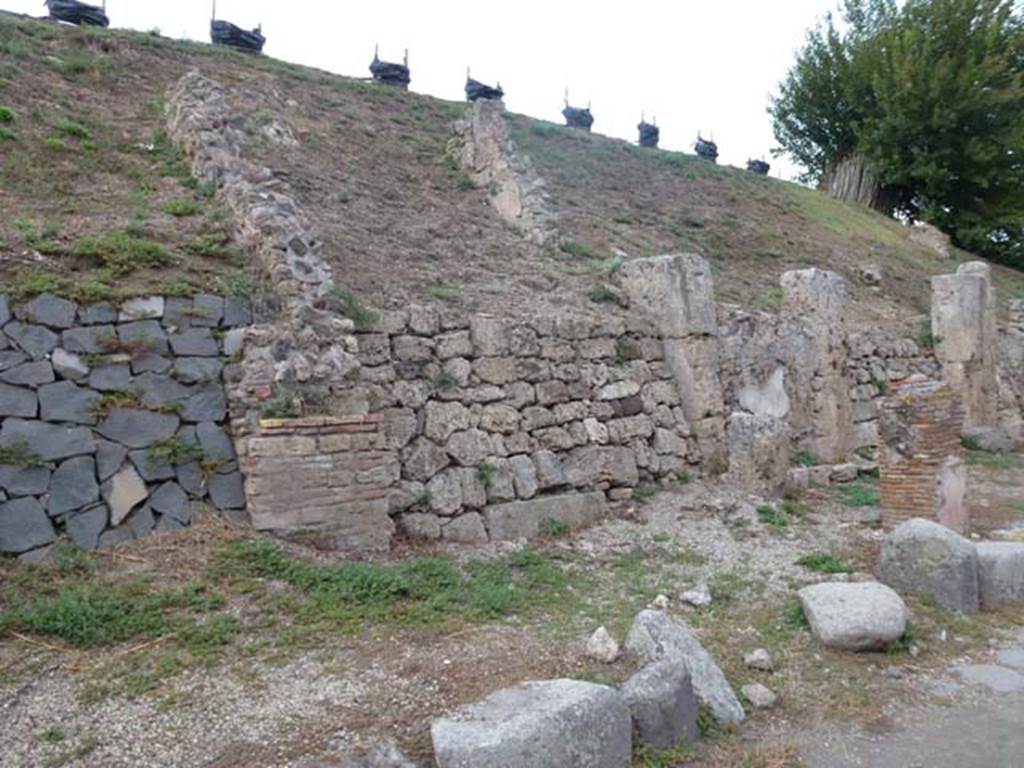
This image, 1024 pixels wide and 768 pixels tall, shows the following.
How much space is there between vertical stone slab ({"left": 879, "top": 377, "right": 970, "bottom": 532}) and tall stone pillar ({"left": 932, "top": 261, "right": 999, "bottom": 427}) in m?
6.80

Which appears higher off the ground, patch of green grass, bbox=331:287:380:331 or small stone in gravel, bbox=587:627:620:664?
patch of green grass, bbox=331:287:380:331

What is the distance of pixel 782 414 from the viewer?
11.0m

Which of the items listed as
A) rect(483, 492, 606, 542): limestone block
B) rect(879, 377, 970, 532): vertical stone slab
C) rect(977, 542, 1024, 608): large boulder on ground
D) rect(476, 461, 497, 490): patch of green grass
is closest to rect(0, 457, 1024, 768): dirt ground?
rect(977, 542, 1024, 608): large boulder on ground

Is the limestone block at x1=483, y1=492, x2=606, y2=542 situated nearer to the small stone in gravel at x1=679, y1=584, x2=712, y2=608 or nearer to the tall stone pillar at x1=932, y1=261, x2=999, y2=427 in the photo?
the small stone in gravel at x1=679, y1=584, x2=712, y2=608

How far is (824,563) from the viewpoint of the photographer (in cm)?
710

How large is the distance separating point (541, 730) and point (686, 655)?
132 cm

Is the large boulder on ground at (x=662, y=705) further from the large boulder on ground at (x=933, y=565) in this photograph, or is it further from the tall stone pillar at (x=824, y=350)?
the tall stone pillar at (x=824, y=350)

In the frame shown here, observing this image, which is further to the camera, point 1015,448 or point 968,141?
point 968,141

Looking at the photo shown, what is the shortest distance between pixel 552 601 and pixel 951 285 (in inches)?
460

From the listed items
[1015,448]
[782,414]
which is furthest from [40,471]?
[1015,448]

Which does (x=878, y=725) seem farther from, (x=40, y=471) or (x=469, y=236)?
(x=469, y=236)

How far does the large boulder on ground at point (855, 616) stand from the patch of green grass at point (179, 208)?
6.17m

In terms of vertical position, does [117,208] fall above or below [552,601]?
above

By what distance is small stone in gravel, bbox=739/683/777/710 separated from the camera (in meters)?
4.71
